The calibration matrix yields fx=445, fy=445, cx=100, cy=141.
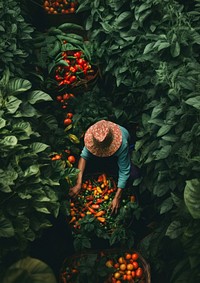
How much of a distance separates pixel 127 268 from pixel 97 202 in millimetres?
573

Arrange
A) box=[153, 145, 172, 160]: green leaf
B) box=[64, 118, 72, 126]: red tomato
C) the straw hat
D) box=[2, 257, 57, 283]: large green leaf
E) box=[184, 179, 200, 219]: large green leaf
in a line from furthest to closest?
1. box=[64, 118, 72, 126]: red tomato
2. the straw hat
3. box=[153, 145, 172, 160]: green leaf
4. box=[184, 179, 200, 219]: large green leaf
5. box=[2, 257, 57, 283]: large green leaf

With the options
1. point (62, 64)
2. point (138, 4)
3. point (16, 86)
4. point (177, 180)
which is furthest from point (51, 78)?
point (177, 180)

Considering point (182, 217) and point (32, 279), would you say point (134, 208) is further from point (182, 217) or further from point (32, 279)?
point (32, 279)

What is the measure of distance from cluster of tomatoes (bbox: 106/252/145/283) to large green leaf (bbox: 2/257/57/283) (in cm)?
139

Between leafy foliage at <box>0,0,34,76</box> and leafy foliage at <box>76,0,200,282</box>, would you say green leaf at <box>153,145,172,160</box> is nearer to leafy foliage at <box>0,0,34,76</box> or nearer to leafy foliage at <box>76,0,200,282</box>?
leafy foliage at <box>76,0,200,282</box>

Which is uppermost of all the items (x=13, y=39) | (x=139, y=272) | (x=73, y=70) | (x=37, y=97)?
(x=13, y=39)

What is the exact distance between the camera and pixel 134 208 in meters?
3.59

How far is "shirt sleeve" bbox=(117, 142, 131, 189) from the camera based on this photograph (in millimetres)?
3605

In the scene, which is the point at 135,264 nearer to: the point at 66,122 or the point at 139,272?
the point at 139,272

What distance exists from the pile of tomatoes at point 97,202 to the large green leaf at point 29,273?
1.38 metres

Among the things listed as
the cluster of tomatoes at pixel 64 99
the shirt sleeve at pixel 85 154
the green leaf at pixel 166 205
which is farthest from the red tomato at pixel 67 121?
the green leaf at pixel 166 205

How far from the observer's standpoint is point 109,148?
3.54 metres

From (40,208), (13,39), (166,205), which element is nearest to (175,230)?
(166,205)

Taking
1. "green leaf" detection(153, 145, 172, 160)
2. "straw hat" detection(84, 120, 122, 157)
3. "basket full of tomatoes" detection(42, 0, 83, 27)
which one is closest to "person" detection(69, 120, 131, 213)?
"straw hat" detection(84, 120, 122, 157)
